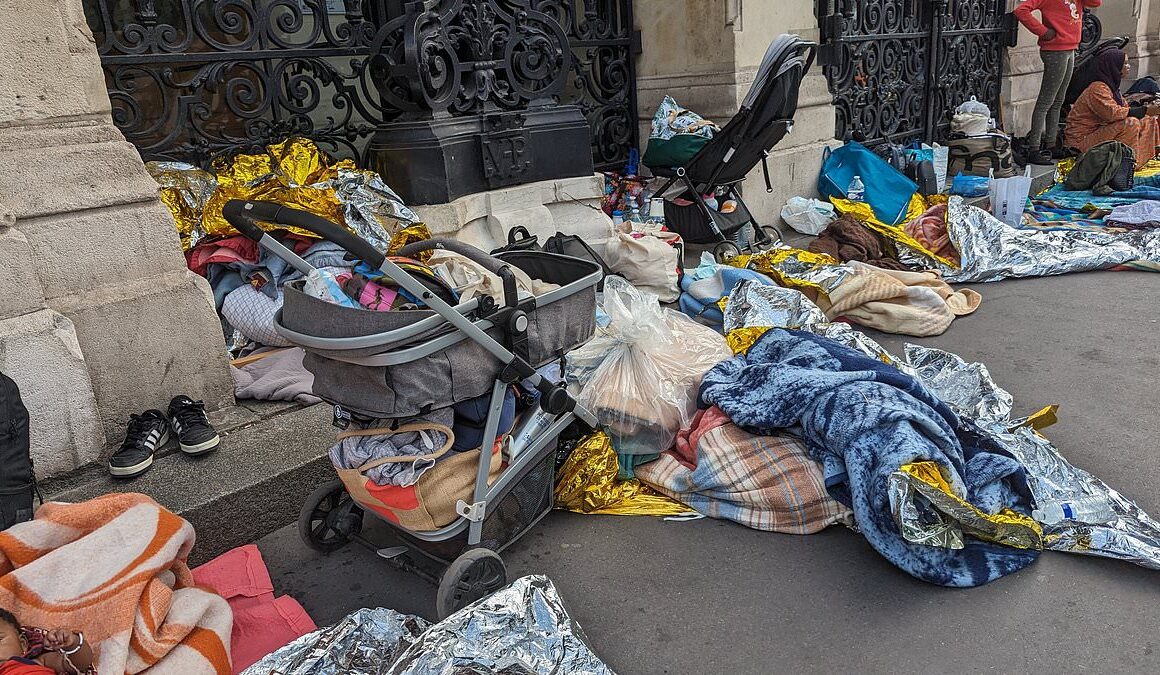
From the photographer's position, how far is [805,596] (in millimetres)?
2488

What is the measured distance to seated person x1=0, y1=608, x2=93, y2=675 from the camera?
1.81 meters

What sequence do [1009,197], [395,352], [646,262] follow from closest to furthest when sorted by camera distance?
[395,352], [646,262], [1009,197]

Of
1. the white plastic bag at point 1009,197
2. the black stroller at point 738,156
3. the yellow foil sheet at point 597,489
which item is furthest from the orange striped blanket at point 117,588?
the white plastic bag at point 1009,197

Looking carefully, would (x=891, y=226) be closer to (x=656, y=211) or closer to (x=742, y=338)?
(x=656, y=211)

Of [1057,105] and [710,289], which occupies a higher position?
[1057,105]

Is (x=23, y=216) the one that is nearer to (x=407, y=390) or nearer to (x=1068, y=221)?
(x=407, y=390)

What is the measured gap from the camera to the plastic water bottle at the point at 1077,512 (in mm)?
2666

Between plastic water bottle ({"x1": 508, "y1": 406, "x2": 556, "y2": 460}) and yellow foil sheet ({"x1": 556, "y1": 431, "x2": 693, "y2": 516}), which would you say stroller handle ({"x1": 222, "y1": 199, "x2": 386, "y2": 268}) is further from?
yellow foil sheet ({"x1": 556, "y1": 431, "x2": 693, "y2": 516})

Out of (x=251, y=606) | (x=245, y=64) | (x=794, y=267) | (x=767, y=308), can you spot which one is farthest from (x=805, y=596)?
(x=245, y=64)


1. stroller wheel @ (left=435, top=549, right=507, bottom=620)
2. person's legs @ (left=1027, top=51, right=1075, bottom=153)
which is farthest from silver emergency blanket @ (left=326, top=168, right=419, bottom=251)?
person's legs @ (left=1027, top=51, right=1075, bottom=153)

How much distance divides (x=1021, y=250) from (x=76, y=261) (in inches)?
225

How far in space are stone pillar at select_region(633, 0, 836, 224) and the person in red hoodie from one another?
392 cm

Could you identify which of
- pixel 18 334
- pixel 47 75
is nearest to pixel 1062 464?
pixel 18 334

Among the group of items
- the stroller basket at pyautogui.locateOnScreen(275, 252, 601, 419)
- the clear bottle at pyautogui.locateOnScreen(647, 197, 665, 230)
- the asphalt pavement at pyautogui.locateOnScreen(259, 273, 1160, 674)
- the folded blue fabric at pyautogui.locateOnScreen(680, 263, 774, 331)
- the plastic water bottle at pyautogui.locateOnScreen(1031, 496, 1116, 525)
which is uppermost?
the stroller basket at pyautogui.locateOnScreen(275, 252, 601, 419)
